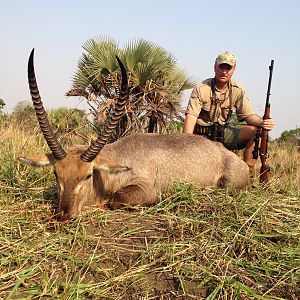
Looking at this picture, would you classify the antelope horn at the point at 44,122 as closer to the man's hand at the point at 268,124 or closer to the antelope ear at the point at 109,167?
the antelope ear at the point at 109,167

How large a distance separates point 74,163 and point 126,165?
1141 millimetres

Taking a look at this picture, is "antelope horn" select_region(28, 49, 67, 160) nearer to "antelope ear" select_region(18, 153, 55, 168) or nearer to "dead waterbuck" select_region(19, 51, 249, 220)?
"dead waterbuck" select_region(19, 51, 249, 220)

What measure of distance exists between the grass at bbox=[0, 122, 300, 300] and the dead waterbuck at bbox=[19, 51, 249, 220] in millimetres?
286

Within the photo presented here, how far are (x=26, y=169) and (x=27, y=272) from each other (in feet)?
10.0

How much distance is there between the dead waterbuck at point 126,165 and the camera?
435 centimetres

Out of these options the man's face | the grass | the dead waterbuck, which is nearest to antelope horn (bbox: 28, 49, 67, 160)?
the dead waterbuck

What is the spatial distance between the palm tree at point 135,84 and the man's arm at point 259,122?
352 cm

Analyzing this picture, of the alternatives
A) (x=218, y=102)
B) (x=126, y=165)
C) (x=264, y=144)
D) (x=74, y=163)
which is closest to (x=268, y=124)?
(x=264, y=144)

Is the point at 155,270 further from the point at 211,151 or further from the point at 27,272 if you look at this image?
the point at 211,151

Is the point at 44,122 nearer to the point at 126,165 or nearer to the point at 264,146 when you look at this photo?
the point at 126,165

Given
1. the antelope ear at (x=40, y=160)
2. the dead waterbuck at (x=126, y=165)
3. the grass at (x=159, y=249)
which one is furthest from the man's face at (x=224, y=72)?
the antelope ear at (x=40, y=160)

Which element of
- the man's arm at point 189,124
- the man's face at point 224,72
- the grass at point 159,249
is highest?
the man's face at point 224,72

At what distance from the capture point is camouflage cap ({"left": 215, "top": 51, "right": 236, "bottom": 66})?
7.49m

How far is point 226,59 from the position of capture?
24.6ft
